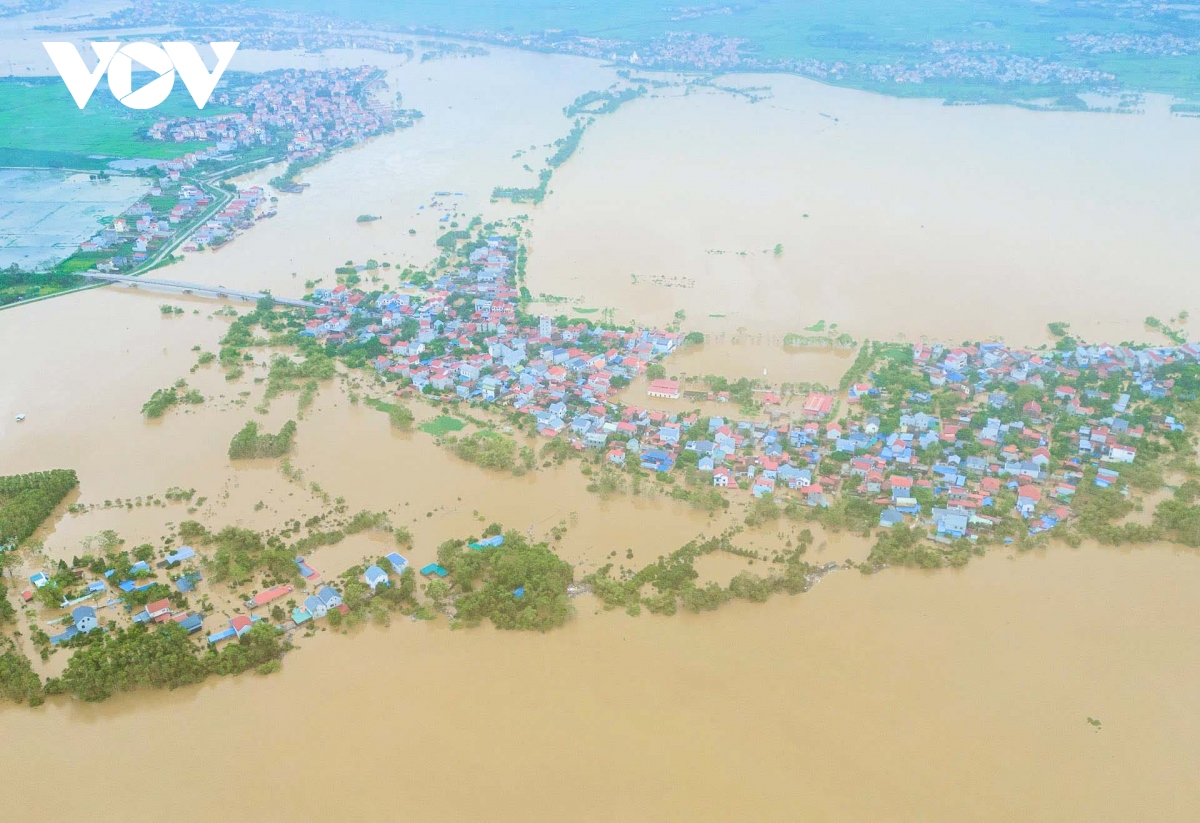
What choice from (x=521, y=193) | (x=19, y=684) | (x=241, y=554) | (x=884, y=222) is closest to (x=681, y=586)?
(x=241, y=554)

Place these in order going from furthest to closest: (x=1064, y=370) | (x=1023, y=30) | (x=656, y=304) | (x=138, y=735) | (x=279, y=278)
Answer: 1. (x=1023, y=30)
2. (x=279, y=278)
3. (x=656, y=304)
4. (x=1064, y=370)
5. (x=138, y=735)

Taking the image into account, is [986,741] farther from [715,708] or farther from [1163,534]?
[1163,534]

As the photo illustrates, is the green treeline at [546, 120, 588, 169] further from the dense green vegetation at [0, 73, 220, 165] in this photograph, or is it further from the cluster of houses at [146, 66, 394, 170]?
the dense green vegetation at [0, 73, 220, 165]

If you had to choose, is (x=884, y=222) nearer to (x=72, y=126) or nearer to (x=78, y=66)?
(x=72, y=126)

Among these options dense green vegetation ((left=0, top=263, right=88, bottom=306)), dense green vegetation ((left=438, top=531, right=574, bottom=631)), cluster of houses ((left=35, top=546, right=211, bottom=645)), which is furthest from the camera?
dense green vegetation ((left=0, top=263, right=88, bottom=306))

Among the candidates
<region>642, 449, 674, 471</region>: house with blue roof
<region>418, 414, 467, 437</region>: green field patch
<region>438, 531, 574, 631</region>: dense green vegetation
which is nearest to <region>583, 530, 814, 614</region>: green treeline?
<region>438, 531, 574, 631</region>: dense green vegetation

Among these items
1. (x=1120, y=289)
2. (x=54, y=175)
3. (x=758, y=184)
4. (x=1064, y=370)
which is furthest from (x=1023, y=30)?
(x=54, y=175)
